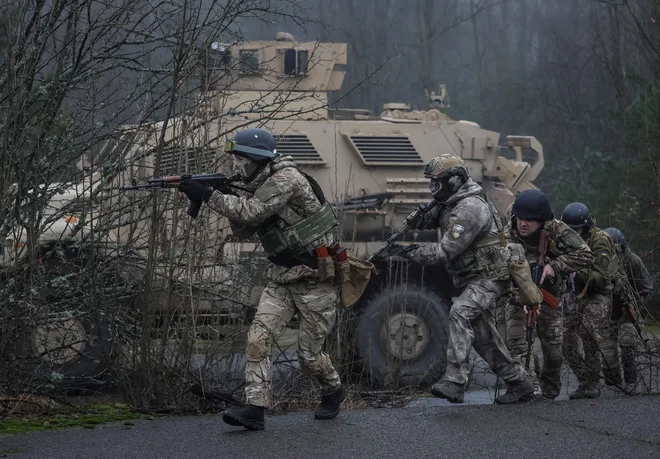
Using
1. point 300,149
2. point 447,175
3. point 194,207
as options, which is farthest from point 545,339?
point 300,149

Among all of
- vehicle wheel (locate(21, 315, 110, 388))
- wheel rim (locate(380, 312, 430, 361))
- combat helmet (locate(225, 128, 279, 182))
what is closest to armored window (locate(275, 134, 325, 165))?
wheel rim (locate(380, 312, 430, 361))

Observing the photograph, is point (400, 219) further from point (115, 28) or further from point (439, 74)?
point (439, 74)

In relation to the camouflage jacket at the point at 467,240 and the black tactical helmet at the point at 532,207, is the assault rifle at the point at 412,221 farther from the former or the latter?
the black tactical helmet at the point at 532,207

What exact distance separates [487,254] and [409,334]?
253 centimetres

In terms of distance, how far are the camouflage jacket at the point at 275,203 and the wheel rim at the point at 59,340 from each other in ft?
5.38

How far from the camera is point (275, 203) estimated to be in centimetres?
630

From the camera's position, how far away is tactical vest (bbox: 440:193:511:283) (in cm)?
738

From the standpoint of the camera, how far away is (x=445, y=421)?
259 inches

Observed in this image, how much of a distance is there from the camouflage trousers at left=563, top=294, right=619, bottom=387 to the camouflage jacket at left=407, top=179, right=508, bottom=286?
48.9 inches

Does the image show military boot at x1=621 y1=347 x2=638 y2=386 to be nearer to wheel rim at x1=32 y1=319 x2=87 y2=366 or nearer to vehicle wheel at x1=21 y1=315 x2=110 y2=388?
vehicle wheel at x1=21 y1=315 x2=110 y2=388

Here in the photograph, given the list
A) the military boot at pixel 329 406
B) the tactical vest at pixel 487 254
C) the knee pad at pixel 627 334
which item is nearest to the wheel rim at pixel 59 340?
the military boot at pixel 329 406

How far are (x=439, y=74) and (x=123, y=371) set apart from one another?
108ft

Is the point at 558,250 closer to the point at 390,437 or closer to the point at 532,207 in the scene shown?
the point at 532,207

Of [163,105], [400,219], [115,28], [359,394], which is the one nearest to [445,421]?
[359,394]
